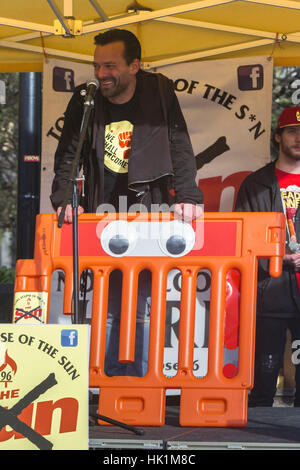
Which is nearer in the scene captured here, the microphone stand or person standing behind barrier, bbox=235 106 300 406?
the microphone stand

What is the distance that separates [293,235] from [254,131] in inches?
46.7

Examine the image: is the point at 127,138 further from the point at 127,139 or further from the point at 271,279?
the point at 271,279

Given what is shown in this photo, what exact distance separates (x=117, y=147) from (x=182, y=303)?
99 centimetres

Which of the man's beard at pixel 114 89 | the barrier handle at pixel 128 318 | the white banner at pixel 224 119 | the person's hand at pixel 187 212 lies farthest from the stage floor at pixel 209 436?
the white banner at pixel 224 119

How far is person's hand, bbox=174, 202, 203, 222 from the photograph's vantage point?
3.83m

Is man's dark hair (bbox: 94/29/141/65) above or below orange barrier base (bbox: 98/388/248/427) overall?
above

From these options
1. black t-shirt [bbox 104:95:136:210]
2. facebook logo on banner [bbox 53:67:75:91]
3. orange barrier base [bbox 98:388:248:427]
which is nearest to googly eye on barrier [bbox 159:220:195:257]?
black t-shirt [bbox 104:95:136:210]

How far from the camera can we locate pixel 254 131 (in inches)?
230

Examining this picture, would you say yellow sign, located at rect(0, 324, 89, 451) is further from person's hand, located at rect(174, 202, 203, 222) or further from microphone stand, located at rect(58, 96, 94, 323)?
person's hand, located at rect(174, 202, 203, 222)

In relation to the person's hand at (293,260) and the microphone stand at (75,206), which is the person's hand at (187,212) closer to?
the microphone stand at (75,206)

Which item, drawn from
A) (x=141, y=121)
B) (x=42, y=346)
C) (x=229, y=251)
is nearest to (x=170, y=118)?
Answer: (x=141, y=121)

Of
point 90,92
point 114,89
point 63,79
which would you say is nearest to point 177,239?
point 90,92

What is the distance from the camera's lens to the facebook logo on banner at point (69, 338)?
3.17 m

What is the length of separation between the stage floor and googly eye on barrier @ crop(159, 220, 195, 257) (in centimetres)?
85
